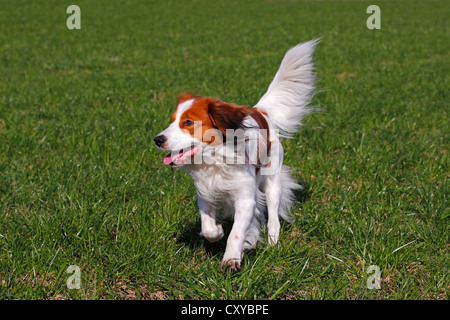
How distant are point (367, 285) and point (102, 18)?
19757 mm

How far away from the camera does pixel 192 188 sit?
3873 millimetres

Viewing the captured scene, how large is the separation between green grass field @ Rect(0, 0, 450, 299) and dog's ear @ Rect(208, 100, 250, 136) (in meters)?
0.82

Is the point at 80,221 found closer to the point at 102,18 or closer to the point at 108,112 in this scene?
the point at 108,112

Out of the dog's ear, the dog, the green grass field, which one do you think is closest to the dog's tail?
the dog

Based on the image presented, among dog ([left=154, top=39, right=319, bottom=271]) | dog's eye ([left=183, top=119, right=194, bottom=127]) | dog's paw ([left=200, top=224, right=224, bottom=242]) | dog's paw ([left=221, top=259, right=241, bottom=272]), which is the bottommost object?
dog's paw ([left=221, top=259, right=241, bottom=272])

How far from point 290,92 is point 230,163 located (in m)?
1.27

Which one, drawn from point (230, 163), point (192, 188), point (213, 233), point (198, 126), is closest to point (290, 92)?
point (192, 188)

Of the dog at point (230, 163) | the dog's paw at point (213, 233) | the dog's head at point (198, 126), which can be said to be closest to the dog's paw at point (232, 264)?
the dog at point (230, 163)

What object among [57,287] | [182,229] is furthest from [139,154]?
[57,287]

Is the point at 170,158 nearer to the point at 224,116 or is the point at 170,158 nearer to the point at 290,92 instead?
the point at 224,116

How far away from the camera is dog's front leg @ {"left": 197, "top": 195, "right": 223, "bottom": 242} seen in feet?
9.62

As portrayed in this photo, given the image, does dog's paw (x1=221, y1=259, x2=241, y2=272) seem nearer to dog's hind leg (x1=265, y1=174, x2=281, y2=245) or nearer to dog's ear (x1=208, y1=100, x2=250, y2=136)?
dog's hind leg (x1=265, y1=174, x2=281, y2=245)

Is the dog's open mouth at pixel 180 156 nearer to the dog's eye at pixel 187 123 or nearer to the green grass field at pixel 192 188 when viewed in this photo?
the dog's eye at pixel 187 123
